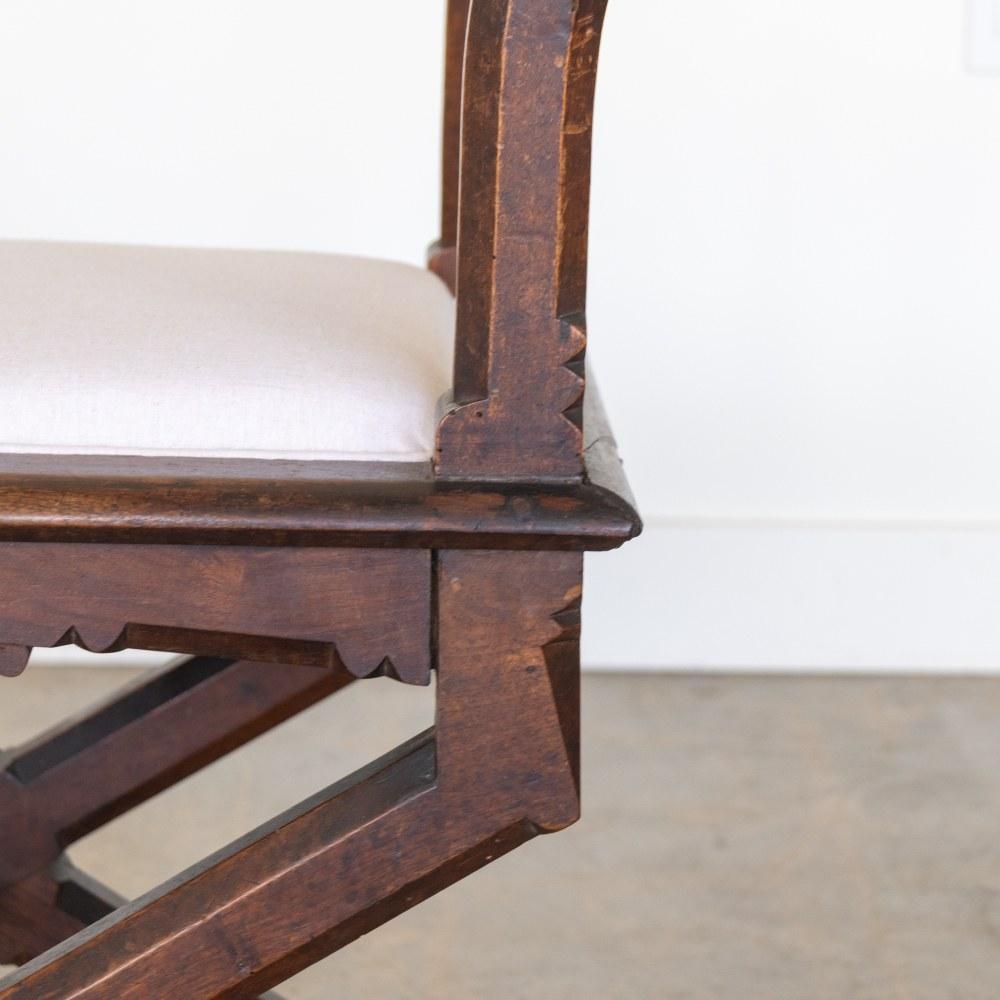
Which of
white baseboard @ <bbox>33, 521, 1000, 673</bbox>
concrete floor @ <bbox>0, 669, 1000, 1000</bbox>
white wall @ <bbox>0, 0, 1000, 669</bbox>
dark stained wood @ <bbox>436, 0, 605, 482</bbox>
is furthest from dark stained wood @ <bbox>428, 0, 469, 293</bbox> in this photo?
white baseboard @ <bbox>33, 521, 1000, 673</bbox>

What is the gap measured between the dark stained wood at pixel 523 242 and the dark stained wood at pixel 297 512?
2cm

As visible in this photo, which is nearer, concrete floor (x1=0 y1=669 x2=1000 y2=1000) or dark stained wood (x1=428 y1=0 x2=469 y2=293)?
dark stained wood (x1=428 y1=0 x2=469 y2=293)

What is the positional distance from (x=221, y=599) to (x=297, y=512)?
54 millimetres

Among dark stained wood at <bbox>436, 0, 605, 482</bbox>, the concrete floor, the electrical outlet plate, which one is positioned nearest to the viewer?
dark stained wood at <bbox>436, 0, 605, 482</bbox>

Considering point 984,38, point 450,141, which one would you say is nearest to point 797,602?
point 984,38

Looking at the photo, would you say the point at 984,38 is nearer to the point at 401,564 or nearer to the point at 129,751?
the point at 129,751

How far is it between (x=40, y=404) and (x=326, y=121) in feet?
4.94

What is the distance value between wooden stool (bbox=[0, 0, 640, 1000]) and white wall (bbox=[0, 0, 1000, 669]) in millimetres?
1439

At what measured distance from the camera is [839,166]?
198 centimetres

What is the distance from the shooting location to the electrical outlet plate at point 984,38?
194 centimetres

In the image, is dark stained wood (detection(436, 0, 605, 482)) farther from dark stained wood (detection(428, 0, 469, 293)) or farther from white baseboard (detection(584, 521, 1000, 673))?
white baseboard (detection(584, 521, 1000, 673))

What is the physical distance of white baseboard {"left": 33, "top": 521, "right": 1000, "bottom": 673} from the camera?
208cm

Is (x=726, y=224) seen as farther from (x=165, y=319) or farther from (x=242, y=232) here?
(x=165, y=319)

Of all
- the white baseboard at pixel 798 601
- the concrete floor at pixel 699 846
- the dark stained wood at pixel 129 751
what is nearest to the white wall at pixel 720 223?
the white baseboard at pixel 798 601
